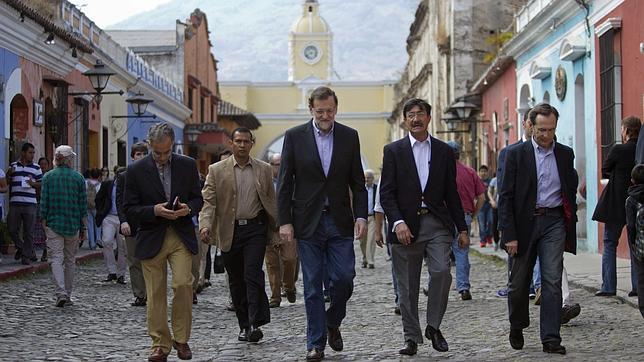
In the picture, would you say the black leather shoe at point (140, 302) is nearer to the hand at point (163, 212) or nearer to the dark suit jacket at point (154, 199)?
the dark suit jacket at point (154, 199)

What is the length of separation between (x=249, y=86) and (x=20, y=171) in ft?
195

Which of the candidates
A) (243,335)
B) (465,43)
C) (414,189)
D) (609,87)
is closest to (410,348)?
(414,189)

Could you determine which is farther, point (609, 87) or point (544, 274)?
point (609, 87)

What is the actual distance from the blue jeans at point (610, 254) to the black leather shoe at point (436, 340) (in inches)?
127

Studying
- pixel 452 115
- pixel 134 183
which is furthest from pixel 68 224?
pixel 452 115

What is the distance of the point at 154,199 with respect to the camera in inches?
288

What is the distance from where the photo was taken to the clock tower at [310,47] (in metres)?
94.2

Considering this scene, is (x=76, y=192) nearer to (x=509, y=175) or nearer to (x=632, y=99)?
(x=509, y=175)

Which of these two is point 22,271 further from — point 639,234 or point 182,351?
point 639,234

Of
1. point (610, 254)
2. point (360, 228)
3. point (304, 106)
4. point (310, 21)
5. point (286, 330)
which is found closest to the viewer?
point (360, 228)

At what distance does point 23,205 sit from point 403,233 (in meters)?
8.83

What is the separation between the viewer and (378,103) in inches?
2987

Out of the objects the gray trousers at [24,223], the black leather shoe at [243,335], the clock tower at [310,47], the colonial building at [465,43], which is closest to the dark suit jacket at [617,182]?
the black leather shoe at [243,335]

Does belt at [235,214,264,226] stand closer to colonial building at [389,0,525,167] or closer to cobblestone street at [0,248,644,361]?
cobblestone street at [0,248,644,361]
